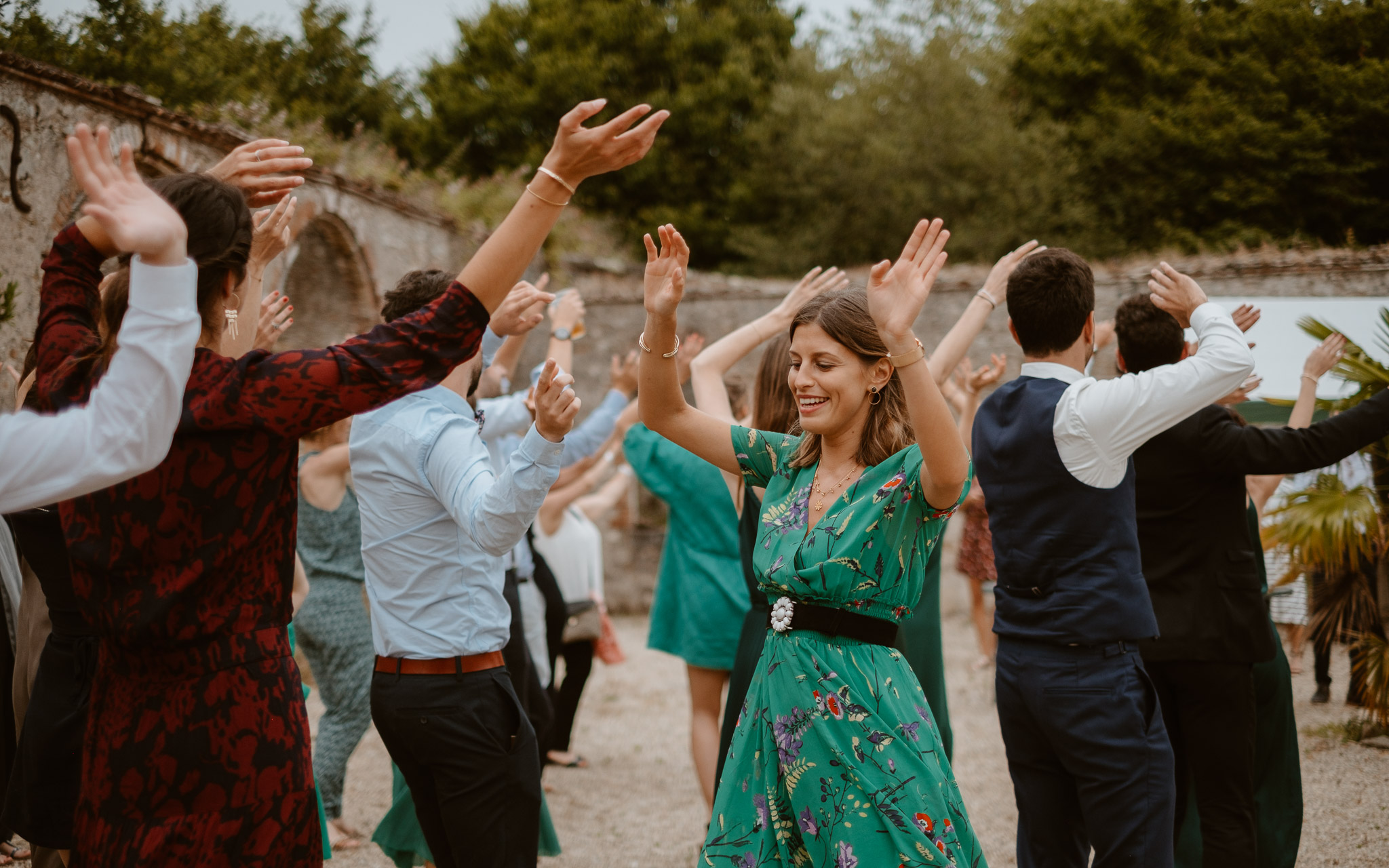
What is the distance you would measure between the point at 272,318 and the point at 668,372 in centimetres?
127

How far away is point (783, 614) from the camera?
7.35 ft

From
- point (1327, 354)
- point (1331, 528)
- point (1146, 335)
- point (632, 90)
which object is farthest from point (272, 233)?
point (632, 90)

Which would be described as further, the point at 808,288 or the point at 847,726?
the point at 808,288

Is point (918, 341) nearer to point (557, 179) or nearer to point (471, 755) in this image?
point (557, 179)

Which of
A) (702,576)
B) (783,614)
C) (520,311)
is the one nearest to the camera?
(783,614)

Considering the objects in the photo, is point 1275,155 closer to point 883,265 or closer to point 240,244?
point 883,265

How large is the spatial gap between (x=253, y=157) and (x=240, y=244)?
340mm

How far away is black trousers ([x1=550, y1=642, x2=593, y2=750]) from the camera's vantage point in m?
5.71

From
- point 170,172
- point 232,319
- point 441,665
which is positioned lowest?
point 441,665

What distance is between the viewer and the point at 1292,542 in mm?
5262

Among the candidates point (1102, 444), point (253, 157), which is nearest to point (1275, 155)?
point (1102, 444)

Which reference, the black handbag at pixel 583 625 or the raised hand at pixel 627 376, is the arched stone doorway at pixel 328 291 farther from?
the raised hand at pixel 627 376

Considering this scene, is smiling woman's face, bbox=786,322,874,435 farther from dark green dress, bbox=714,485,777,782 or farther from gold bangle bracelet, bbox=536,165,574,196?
dark green dress, bbox=714,485,777,782

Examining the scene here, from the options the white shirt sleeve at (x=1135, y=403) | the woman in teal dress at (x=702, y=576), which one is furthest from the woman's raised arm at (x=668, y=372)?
the woman in teal dress at (x=702, y=576)
